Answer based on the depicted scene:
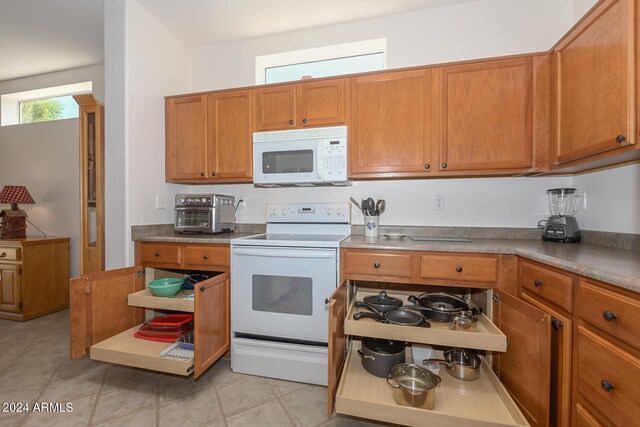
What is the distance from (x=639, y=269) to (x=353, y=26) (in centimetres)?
242

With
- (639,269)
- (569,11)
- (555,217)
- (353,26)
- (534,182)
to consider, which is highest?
(353,26)

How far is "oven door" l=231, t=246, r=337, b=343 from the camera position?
5.56ft

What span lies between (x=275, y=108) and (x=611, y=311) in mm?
2166

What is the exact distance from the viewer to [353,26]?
7.66 feet

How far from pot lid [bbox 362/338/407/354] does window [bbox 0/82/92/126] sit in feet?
13.2

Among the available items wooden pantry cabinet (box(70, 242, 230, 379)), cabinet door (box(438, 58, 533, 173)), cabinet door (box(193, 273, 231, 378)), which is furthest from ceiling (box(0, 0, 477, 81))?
cabinet door (box(193, 273, 231, 378))

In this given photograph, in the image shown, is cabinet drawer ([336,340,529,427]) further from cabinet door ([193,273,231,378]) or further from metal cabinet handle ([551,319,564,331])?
cabinet door ([193,273,231,378])

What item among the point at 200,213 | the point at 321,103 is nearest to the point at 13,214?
the point at 200,213

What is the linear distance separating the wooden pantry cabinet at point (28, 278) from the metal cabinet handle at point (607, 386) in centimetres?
421

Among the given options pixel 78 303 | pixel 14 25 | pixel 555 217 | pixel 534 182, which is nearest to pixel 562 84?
pixel 534 182

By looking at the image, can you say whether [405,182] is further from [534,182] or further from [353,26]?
[353,26]

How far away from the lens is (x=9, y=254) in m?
2.71

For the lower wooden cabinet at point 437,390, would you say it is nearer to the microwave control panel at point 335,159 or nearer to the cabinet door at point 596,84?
the microwave control panel at point 335,159

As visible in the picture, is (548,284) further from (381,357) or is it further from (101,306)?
(101,306)
